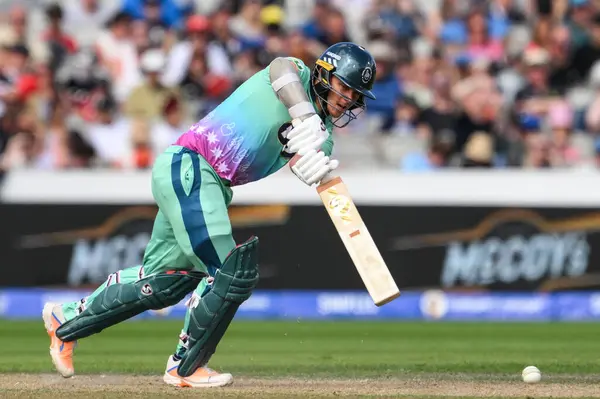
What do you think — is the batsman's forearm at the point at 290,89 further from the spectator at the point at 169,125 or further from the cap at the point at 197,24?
the cap at the point at 197,24

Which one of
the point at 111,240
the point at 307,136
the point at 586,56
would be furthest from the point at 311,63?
the point at 307,136

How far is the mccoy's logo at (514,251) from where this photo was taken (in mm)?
12477

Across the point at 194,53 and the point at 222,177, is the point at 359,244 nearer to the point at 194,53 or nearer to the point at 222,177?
the point at 222,177

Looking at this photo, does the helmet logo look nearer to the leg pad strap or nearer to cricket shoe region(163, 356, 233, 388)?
the leg pad strap

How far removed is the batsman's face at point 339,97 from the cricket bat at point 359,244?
0.42 metres

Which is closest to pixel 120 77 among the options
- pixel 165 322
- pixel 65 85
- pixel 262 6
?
pixel 65 85

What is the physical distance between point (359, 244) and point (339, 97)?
818 mm

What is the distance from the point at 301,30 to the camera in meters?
15.0

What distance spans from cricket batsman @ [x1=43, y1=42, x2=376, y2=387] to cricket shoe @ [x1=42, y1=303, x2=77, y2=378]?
1.11ft

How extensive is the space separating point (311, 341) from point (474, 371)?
2801 millimetres

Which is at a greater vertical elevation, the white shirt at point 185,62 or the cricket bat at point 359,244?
the cricket bat at point 359,244

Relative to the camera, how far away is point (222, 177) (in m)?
6.59

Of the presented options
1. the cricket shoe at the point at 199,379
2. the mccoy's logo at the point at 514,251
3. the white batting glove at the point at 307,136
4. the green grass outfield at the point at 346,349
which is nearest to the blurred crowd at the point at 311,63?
the mccoy's logo at the point at 514,251

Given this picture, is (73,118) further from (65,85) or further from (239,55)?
(239,55)
